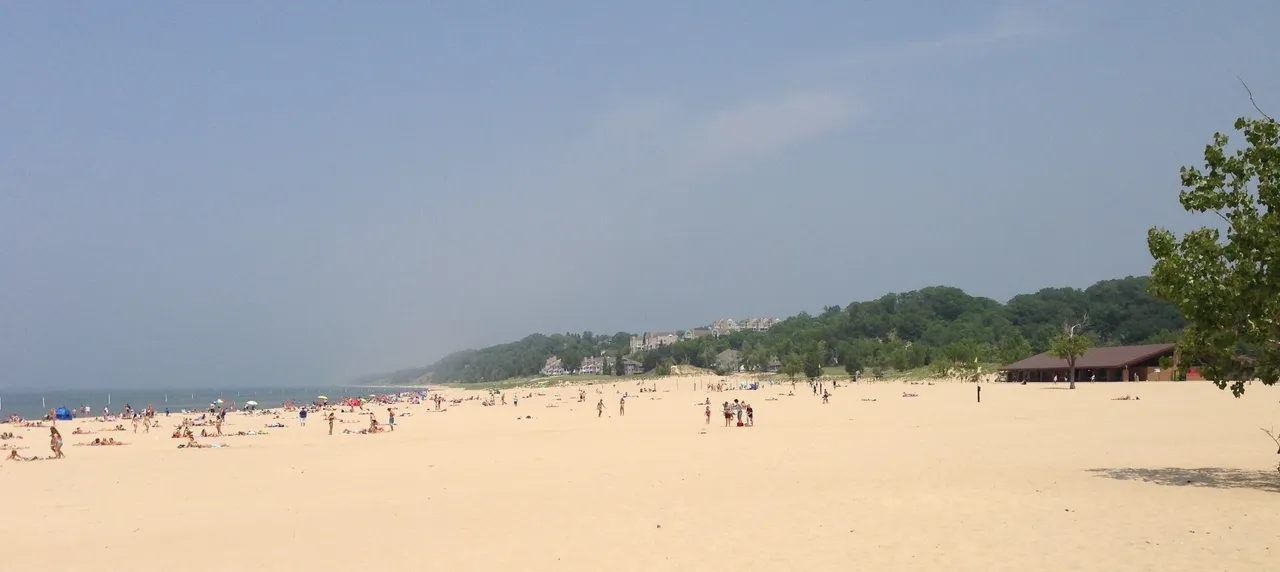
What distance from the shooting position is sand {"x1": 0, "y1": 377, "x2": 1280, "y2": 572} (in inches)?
429

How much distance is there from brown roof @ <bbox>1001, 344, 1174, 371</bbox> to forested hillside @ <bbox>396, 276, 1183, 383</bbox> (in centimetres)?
1689

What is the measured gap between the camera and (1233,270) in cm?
1420

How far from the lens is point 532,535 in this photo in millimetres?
12719

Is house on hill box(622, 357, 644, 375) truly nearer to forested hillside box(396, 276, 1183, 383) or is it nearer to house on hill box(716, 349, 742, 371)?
forested hillside box(396, 276, 1183, 383)

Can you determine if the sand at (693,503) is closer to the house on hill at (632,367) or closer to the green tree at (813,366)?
the green tree at (813,366)

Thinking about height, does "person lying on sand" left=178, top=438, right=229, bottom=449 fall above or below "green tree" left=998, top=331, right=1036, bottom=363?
below

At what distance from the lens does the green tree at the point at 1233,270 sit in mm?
13766

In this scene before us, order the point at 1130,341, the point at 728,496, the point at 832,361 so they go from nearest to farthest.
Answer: the point at 728,496
the point at 1130,341
the point at 832,361

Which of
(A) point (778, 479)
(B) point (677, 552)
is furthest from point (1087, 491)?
(B) point (677, 552)

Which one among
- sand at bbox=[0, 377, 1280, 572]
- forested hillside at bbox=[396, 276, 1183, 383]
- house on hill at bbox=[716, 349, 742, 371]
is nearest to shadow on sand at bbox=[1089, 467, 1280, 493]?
sand at bbox=[0, 377, 1280, 572]

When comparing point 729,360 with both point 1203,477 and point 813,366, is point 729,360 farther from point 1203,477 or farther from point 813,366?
point 1203,477

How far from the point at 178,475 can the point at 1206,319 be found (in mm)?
22813

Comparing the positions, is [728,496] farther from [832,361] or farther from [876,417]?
[832,361]

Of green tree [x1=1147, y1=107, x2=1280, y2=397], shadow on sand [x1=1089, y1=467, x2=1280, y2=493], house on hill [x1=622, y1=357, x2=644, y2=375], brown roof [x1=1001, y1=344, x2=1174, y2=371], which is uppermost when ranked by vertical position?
green tree [x1=1147, y1=107, x2=1280, y2=397]
